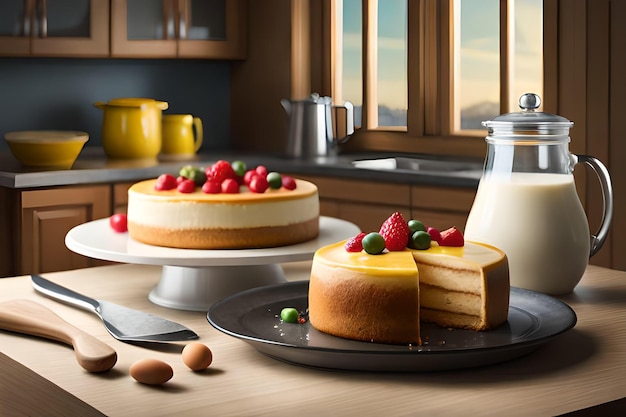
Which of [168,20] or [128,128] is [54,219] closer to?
[128,128]

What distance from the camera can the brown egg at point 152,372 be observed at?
2.84 ft

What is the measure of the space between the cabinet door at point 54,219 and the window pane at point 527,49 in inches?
57.5

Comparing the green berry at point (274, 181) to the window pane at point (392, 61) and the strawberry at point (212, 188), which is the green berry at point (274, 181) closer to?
the strawberry at point (212, 188)

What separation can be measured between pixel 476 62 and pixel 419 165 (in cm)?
43

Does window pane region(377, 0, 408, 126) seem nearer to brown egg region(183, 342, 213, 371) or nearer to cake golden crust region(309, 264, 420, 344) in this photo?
cake golden crust region(309, 264, 420, 344)

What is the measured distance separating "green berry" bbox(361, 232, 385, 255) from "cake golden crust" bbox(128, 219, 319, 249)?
1.36ft

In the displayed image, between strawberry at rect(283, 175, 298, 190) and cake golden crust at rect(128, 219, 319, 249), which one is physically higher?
strawberry at rect(283, 175, 298, 190)

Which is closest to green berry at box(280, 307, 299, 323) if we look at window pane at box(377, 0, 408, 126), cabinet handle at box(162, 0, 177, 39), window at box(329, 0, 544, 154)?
window at box(329, 0, 544, 154)

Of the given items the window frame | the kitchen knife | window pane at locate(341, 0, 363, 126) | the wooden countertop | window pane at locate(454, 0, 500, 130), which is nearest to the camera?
the wooden countertop

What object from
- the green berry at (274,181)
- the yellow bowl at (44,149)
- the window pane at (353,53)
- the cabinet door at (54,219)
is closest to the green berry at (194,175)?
the green berry at (274,181)

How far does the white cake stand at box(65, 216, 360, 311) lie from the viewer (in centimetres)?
125

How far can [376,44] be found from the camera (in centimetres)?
367

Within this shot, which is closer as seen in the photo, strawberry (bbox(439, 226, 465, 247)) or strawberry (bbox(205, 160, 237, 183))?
strawberry (bbox(439, 226, 465, 247))

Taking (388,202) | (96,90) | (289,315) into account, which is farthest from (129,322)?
(96,90)
